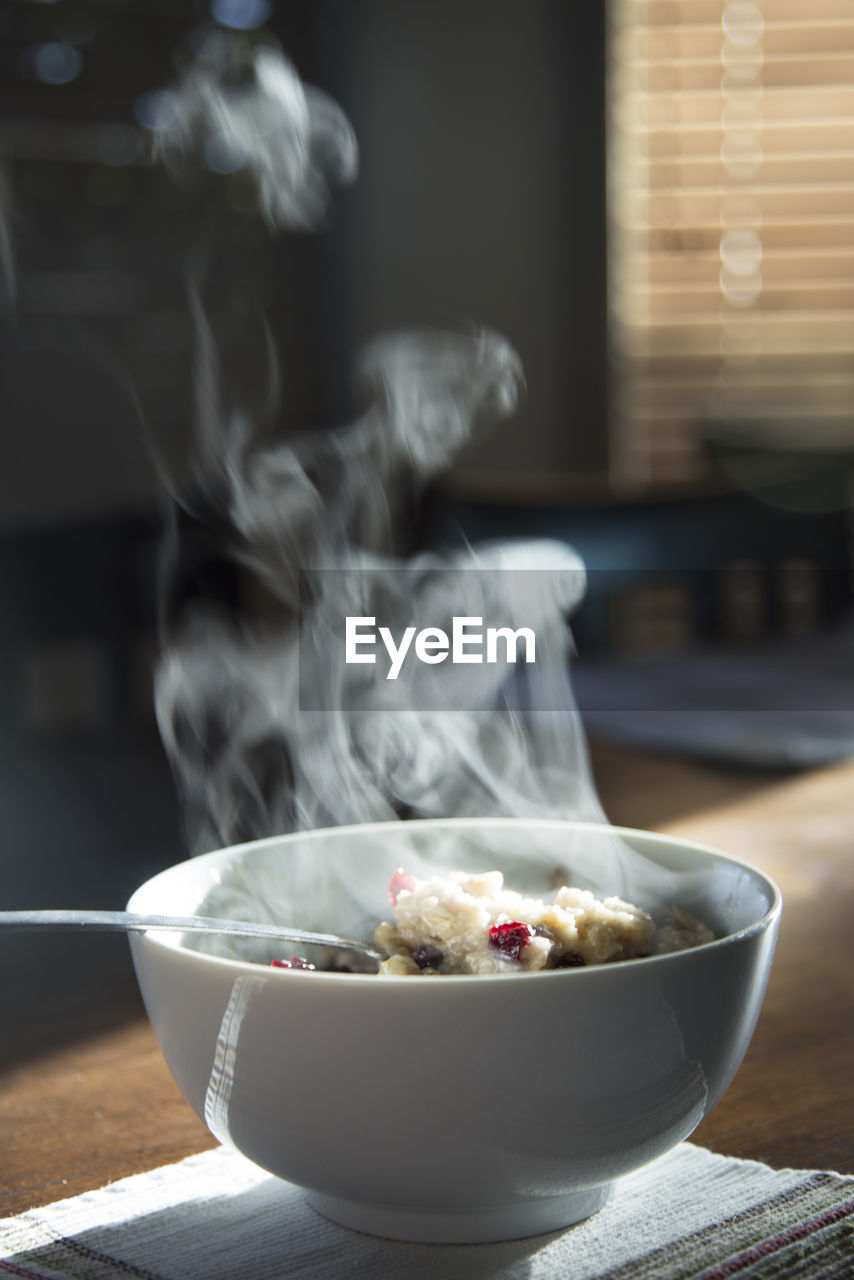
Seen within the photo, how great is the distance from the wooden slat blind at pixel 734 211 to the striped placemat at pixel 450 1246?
262 centimetres

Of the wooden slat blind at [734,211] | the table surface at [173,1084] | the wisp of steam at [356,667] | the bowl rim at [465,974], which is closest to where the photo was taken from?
the bowl rim at [465,974]

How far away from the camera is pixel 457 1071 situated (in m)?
0.40

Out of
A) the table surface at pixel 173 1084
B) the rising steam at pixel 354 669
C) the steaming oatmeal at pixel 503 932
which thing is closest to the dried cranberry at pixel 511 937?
the steaming oatmeal at pixel 503 932

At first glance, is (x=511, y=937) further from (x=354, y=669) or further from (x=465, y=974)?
(x=354, y=669)

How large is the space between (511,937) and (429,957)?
32 mm

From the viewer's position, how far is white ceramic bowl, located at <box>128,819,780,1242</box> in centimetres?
40

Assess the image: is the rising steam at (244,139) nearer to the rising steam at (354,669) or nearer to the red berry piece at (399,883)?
→ the rising steam at (354,669)

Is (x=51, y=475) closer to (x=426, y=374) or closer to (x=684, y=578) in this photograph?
(x=684, y=578)

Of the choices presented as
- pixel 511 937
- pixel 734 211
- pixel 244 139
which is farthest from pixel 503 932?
pixel 734 211

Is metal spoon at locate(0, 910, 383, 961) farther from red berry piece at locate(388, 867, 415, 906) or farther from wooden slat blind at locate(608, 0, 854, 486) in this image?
wooden slat blind at locate(608, 0, 854, 486)

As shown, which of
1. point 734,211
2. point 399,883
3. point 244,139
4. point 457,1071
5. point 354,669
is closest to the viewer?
point 457,1071

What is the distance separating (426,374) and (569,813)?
0.68 metres

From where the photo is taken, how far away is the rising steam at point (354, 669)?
32.9 inches

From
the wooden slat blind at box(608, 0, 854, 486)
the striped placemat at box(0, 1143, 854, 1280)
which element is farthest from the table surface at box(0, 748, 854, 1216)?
the wooden slat blind at box(608, 0, 854, 486)
